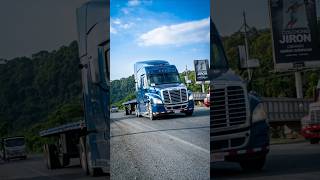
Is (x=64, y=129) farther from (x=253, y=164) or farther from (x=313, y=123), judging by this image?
(x=313, y=123)

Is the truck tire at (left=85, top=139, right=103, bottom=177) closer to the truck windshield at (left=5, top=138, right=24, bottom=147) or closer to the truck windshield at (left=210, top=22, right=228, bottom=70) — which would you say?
the truck windshield at (left=5, top=138, right=24, bottom=147)

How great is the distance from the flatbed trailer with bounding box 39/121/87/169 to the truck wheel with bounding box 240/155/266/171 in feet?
9.70

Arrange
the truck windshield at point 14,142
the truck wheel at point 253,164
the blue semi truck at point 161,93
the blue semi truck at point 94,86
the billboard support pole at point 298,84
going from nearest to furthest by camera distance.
→ the blue semi truck at point 161,93, the blue semi truck at point 94,86, the truck windshield at point 14,142, the truck wheel at point 253,164, the billboard support pole at point 298,84

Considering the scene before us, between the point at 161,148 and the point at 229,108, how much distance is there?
3.96m

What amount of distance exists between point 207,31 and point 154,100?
2.87 feet

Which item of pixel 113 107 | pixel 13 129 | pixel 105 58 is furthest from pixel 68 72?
pixel 113 107

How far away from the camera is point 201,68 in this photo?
6.10 m

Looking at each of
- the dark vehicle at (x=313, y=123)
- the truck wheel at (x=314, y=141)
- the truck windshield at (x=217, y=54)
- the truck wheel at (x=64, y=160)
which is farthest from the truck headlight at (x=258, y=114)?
the truck wheel at (x=314, y=141)

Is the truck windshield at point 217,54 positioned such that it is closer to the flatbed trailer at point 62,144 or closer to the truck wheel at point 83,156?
the flatbed trailer at point 62,144

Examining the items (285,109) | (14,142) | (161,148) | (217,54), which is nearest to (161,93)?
(161,148)

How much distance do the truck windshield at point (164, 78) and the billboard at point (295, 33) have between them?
7.69m

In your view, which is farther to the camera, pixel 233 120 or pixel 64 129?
pixel 64 129

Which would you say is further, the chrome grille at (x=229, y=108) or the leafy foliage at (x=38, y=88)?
the chrome grille at (x=229, y=108)

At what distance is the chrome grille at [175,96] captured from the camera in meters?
6.04
